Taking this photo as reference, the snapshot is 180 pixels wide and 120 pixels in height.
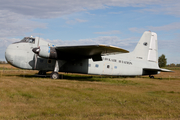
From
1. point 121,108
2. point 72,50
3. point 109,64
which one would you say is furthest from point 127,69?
point 121,108

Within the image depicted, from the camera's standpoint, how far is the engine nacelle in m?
17.2

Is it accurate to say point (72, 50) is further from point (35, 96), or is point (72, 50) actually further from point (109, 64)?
point (35, 96)

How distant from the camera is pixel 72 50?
58.4 feet

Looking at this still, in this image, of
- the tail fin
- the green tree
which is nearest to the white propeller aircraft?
the tail fin

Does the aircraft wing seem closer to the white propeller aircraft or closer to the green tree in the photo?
the white propeller aircraft

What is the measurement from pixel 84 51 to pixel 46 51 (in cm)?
378

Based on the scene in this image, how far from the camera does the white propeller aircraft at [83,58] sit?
17.5 m

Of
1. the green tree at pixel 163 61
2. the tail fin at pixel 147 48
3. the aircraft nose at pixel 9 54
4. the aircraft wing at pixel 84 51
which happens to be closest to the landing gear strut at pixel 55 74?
the aircraft wing at pixel 84 51

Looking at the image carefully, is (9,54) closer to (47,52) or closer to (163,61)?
(47,52)

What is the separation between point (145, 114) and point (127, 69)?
1739 centimetres

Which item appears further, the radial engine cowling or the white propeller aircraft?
the white propeller aircraft

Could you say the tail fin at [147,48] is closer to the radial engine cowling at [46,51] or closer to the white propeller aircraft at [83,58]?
the white propeller aircraft at [83,58]

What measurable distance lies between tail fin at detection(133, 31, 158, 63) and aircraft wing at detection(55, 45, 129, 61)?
8.48 meters

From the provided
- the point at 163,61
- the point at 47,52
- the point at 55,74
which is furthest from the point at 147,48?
the point at 163,61
